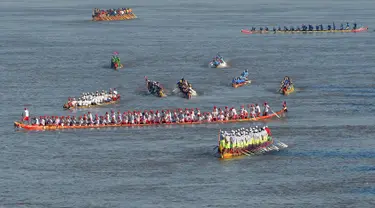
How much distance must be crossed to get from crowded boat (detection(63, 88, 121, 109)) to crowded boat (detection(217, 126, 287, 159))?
34.9m

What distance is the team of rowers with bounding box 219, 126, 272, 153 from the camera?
333 ft

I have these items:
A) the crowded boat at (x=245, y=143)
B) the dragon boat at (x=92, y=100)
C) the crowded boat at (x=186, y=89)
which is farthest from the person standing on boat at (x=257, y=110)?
the dragon boat at (x=92, y=100)

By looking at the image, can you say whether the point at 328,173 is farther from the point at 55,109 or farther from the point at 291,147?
the point at 55,109

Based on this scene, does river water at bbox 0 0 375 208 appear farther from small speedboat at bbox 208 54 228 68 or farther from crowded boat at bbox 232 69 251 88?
small speedboat at bbox 208 54 228 68

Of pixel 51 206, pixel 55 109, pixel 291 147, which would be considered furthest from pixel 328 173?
pixel 55 109

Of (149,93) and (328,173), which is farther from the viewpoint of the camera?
(149,93)

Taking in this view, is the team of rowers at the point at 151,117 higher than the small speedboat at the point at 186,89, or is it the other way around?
the small speedboat at the point at 186,89

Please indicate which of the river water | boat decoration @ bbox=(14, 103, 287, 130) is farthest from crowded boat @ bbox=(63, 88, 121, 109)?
boat decoration @ bbox=(14, 103, 287, 130)

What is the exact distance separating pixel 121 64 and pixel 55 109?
161 feet

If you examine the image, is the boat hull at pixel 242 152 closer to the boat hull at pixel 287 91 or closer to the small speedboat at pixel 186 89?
the small speedboat at pixel 186 89

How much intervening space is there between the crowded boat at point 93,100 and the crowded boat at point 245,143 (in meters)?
34.9

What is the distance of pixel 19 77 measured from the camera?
545 feet

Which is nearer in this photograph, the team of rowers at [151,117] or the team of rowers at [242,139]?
the team of rowers at [242,139]

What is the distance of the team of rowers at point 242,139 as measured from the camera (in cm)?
10144
